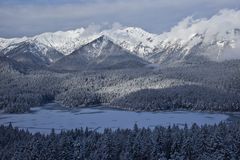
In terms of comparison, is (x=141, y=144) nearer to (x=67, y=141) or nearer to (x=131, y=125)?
(x=67, y=141)

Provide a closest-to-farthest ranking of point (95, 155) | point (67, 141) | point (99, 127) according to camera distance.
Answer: point (95, 155)
point (67, 141)
point (99, 127)

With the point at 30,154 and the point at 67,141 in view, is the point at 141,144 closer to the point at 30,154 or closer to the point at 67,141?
the point at 67,141

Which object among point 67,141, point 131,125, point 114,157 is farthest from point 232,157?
point 131,125

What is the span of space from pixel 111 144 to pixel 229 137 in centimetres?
3035

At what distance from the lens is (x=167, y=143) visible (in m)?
129

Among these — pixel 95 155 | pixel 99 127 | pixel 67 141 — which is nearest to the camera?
pixel 95 155

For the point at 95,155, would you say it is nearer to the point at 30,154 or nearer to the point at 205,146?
the point at 30,154

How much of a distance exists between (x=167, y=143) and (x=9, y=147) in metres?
40.3

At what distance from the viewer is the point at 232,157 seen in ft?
400

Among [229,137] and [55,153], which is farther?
[229,137]

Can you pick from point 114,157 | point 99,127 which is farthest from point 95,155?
point 99,127

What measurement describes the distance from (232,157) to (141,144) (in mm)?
22421

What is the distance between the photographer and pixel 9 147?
4951 inches

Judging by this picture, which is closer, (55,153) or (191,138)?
(55,153)
